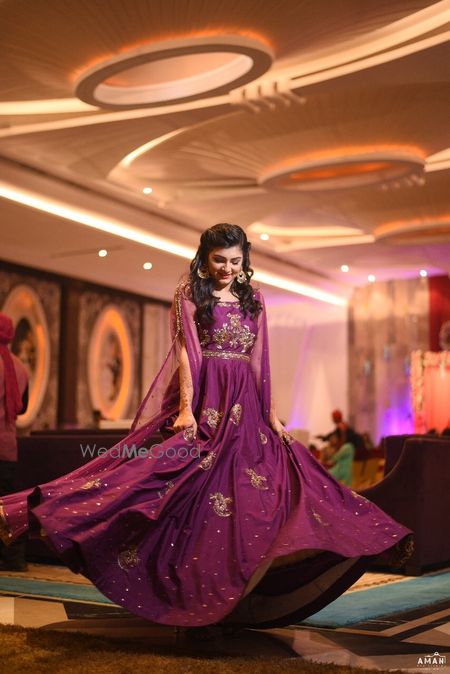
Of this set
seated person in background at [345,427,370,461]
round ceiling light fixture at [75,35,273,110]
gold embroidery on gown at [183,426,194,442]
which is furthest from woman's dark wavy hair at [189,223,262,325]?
seated person in background at [345,427,370,461]

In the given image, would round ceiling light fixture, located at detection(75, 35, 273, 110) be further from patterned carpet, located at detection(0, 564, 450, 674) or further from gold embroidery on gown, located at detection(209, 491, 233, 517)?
gold embroidery on gown, located at detection(209, 491, 233, 517)

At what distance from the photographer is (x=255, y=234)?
1461 cm

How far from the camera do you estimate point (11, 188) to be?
413 inches

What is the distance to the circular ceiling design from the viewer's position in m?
13.1

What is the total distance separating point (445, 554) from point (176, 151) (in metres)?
5.75

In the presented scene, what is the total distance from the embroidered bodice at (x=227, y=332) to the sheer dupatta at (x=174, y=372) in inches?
1.9

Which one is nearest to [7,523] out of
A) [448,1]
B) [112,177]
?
[448,1]

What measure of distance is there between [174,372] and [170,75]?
5.09 m

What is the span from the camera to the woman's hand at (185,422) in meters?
3.42

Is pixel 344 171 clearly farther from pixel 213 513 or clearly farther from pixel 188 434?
pixel 213 513

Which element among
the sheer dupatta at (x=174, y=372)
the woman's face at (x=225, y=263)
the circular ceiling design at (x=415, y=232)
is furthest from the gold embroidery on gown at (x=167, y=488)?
the circular ceiling design at (x=415, y=232)

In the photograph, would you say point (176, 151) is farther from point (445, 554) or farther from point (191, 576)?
point (191, 576)

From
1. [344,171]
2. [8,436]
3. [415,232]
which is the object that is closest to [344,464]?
[344,171]

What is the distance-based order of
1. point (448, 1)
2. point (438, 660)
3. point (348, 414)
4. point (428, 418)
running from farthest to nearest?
point (348, 414), point (428, 418), point (448, 1), point (438, 660)
